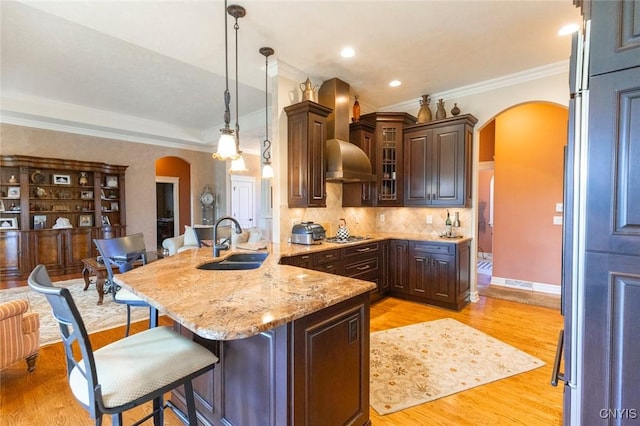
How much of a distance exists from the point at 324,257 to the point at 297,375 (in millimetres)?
2088

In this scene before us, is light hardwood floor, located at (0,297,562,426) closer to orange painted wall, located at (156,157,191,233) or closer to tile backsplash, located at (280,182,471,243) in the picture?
tile backsplash, located at (280,182,471,243)

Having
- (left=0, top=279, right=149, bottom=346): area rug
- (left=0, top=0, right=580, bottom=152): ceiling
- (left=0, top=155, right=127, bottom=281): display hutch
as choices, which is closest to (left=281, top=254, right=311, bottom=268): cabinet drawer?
(left=0, top=279, right=149, bottom=346): area rug

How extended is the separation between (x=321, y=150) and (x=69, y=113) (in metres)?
5.30

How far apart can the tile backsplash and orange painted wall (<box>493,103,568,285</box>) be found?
3.89ft

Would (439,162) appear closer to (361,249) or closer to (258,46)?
(361,249)

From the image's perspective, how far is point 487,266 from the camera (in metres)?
6.69

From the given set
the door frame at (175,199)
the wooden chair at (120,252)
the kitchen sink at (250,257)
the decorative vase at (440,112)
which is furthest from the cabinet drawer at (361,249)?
the door frame at (175,199)

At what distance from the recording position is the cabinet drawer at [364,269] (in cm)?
371

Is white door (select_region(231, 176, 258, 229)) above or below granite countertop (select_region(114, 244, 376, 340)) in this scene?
above

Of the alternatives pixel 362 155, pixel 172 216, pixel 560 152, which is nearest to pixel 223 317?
pixel 362 155

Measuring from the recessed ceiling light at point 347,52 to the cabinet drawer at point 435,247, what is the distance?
2.54 metres

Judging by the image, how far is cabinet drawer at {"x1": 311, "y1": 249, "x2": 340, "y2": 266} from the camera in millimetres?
3254

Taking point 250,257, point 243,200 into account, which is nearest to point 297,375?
point 250,257

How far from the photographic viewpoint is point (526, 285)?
189 inches
